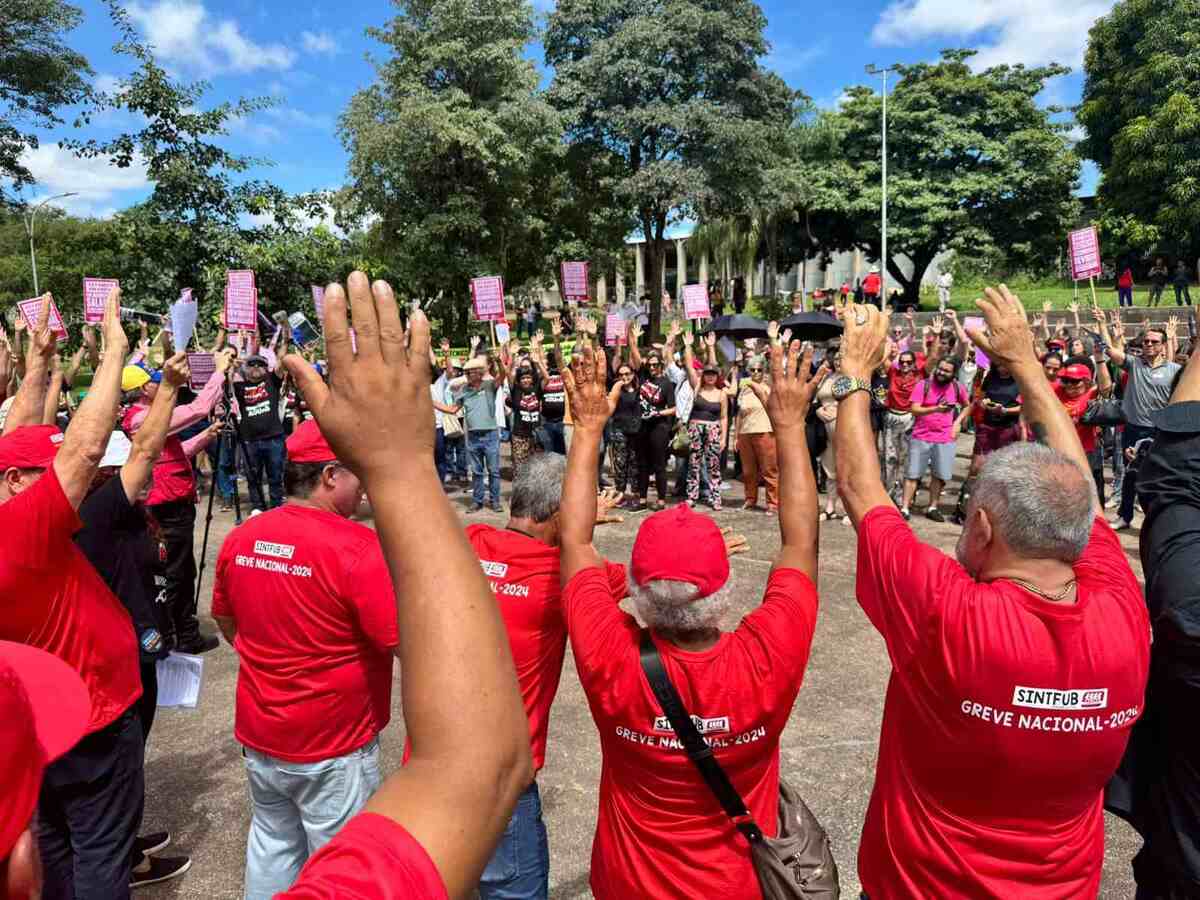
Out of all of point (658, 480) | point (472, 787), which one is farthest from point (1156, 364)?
point (472, 787)

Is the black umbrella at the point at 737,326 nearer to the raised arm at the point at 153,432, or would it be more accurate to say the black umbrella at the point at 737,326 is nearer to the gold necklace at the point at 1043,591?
the raised arm at the point at 153,432

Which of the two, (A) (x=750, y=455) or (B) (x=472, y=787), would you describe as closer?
(B) (x=472, y=787)

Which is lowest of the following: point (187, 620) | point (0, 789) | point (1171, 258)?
point (187, 620)

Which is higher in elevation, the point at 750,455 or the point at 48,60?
the point at 48,60

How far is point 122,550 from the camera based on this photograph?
10.9 feet

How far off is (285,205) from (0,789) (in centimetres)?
1694

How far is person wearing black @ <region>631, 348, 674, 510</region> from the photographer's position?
1030 cm

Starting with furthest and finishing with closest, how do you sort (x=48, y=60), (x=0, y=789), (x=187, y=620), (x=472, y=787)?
(x=48, y=60), (x=187, y=620), (x=472, y=787), (x=0, y=789)

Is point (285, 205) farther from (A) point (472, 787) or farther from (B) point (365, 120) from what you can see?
(A) point (472, 787)

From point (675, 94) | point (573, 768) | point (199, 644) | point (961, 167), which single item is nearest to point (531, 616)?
point (573, 768)

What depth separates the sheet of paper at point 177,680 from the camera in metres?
3.48

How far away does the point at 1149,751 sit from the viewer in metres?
2.19

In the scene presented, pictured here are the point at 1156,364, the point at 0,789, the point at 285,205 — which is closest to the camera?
the point at 0,789

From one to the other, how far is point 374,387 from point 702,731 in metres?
1.34
